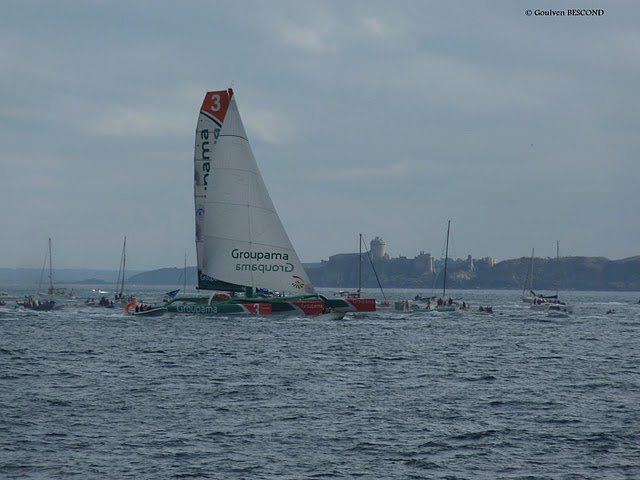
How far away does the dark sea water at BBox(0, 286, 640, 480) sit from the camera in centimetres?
2277

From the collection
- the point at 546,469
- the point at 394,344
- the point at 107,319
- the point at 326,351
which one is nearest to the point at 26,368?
the point at 326,351

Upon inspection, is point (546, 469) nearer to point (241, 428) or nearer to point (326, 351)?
point (241, 428)

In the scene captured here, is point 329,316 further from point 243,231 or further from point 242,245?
point 243,231

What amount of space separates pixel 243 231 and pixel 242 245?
1.17m

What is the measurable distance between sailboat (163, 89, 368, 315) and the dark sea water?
36.1 ft

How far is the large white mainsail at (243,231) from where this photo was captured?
72938mm

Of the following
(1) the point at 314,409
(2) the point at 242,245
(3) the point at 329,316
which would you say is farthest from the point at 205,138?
(1) the point at 314,409

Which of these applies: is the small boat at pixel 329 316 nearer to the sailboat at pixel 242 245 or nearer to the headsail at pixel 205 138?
the sailboat at pixel 242 245

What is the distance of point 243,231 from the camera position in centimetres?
7344

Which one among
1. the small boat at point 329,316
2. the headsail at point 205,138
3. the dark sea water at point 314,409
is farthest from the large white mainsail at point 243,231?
the dark sea water at point 314,409

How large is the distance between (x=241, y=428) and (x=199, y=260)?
49241 millimetres

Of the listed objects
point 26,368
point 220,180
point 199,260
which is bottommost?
point 26,368

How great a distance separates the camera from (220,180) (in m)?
74.6

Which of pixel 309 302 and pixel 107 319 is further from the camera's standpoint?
pixel 107 319
